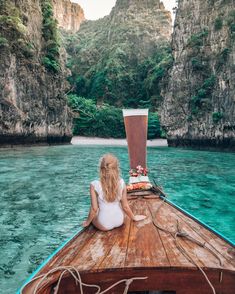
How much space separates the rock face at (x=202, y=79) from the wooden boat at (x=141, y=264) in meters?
26.6

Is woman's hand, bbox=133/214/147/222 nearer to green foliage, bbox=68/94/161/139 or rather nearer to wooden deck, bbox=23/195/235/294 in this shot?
wooden deck, bbox=23/195/235/294

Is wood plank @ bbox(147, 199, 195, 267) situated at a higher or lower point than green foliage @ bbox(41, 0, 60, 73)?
lower

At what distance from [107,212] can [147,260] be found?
3.27 feet

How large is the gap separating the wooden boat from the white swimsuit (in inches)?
5.1

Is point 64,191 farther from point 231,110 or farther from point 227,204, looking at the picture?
point 231,110

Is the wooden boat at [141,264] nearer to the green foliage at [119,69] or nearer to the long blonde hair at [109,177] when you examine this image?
the long blonde hair at [109,177]

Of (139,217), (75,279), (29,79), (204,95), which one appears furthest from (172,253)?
(204,95)

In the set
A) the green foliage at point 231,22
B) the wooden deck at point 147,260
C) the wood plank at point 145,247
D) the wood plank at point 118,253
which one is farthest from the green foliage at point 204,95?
the wood plank at point 118,253

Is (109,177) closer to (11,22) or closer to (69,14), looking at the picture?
(11,22)

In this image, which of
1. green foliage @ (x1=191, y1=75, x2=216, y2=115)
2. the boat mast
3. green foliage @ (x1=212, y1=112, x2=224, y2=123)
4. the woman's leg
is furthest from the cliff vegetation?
the woman's leg

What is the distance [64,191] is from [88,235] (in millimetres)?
6906

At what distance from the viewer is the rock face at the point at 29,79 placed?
2895 cm

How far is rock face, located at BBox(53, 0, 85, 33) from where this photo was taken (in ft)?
311

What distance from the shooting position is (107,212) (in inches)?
128
